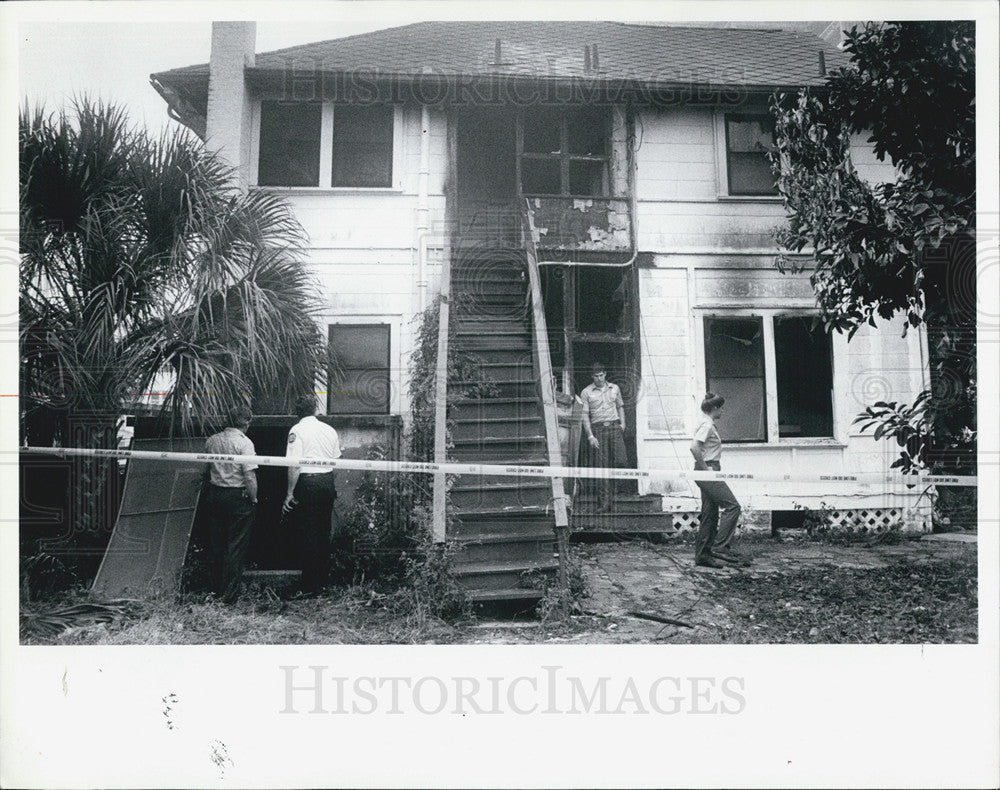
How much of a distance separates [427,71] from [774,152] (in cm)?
266

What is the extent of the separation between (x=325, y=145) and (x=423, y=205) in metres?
0.88

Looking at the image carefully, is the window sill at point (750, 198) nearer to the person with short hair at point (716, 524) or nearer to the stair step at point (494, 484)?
the person with short hair at point (716, 524)

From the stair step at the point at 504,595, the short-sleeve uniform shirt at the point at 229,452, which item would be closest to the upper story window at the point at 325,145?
the short-sleeve uniform shirt at the point at 229,452

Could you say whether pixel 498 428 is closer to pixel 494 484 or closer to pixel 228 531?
pixel 494 484

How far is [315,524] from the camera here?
4.56m

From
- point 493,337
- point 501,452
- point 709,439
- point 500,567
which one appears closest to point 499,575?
point 500,567

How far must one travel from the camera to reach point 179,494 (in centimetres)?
444

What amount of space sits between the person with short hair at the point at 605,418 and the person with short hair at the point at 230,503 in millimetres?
2561

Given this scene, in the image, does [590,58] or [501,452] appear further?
[590,58]

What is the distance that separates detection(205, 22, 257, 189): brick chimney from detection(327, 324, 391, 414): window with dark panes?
1.30 meters

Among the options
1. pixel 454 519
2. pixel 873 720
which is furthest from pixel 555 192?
pixel 873 720

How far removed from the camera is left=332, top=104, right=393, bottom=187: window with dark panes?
5.22 m

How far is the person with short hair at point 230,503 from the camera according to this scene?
172 inches

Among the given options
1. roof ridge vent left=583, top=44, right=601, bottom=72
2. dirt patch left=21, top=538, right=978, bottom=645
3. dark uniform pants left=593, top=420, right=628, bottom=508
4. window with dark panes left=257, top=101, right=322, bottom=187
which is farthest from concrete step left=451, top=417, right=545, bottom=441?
roof ridge vent left=583, top=44, right=601, bottom=72
